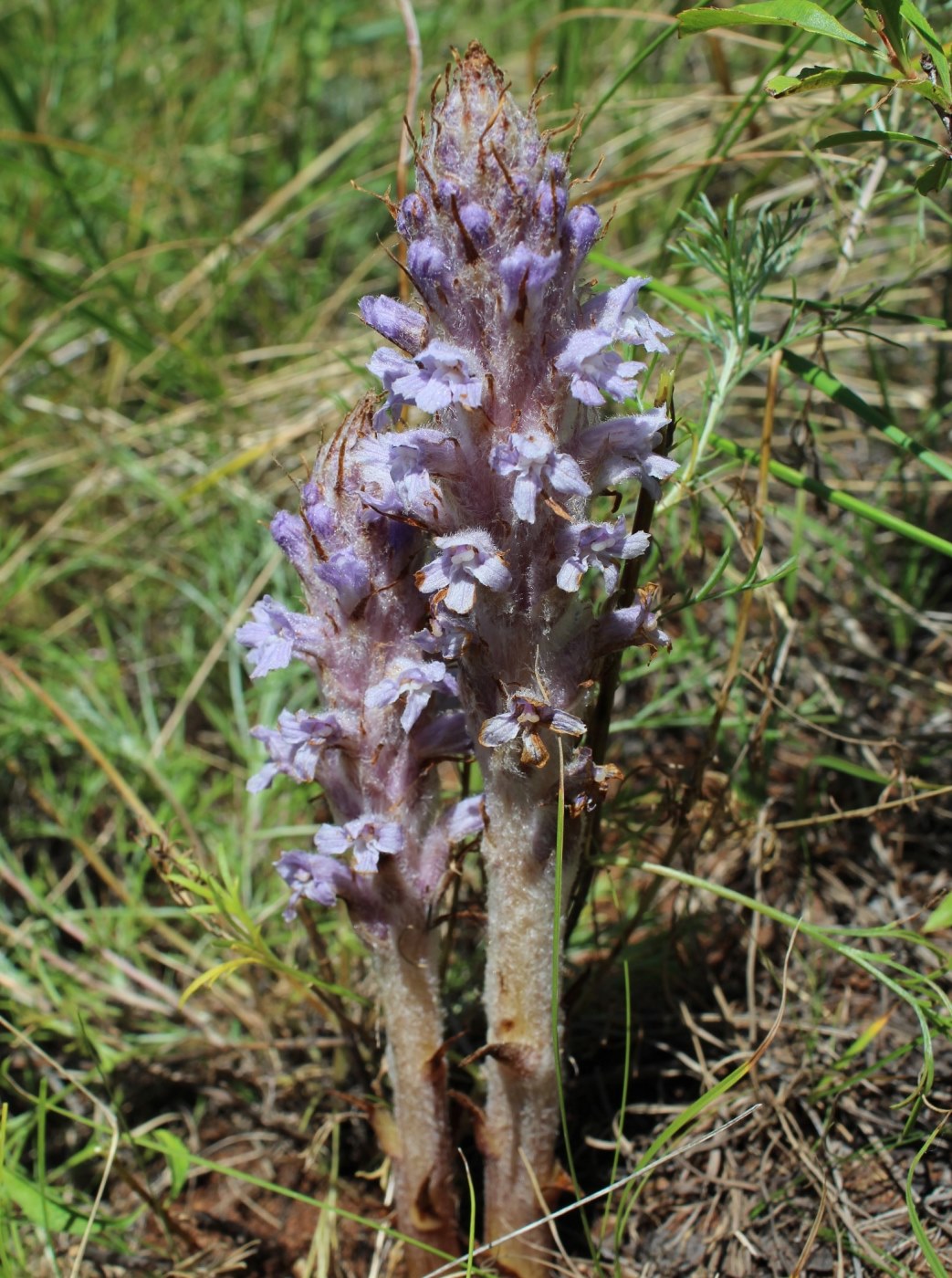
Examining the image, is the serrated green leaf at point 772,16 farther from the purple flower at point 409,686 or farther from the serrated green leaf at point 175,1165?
the serrated green leaf at point 175,1165

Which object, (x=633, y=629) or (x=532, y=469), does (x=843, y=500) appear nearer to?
(x=633, y=629)

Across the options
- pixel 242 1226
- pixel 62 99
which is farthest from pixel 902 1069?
pixel 62 99

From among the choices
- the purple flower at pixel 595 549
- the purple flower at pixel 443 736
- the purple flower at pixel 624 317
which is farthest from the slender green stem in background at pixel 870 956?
the purple flower at pixel 624 317

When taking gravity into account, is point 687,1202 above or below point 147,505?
below

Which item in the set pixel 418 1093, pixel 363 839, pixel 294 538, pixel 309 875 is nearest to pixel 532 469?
pixel 294 538

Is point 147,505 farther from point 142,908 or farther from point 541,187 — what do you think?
point 541,187

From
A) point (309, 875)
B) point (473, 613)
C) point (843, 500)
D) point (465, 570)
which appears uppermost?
point (465, 570)
